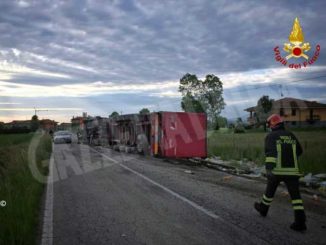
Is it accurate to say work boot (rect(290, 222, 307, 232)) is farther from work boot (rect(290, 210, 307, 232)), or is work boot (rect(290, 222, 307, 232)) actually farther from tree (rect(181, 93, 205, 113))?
tree (rect(181, 93, 205, 113))

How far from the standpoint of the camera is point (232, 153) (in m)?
21.5

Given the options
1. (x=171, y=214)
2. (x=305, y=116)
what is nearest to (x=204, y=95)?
(x=305, y=116)

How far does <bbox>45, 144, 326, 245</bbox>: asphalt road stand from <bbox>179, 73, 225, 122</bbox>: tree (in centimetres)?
1967

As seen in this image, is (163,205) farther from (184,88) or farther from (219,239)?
(184,88)

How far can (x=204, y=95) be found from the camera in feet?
132

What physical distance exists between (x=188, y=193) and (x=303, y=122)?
165 feet

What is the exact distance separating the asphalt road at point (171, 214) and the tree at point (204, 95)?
64.5 feet

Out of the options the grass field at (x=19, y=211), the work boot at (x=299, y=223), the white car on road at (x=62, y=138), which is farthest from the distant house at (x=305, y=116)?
the work boot at (x=299, y=223)

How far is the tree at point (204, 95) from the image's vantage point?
34375 mm

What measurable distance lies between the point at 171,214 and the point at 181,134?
13818mm

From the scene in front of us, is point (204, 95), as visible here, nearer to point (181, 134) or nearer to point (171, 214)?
point (181, 134)

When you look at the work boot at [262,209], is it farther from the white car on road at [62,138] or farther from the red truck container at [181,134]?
the white car on road at [62,138]

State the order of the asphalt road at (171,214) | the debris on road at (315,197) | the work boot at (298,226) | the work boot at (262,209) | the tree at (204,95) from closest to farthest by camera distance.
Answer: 1. the asphalt road at (171,214)
2. the work boot at (298,226)
3. the work boot at (262,209)
4. the debris on road at (315,197)
5. the tree at (204,95)

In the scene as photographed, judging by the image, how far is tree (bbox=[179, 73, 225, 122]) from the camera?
34.4 m
